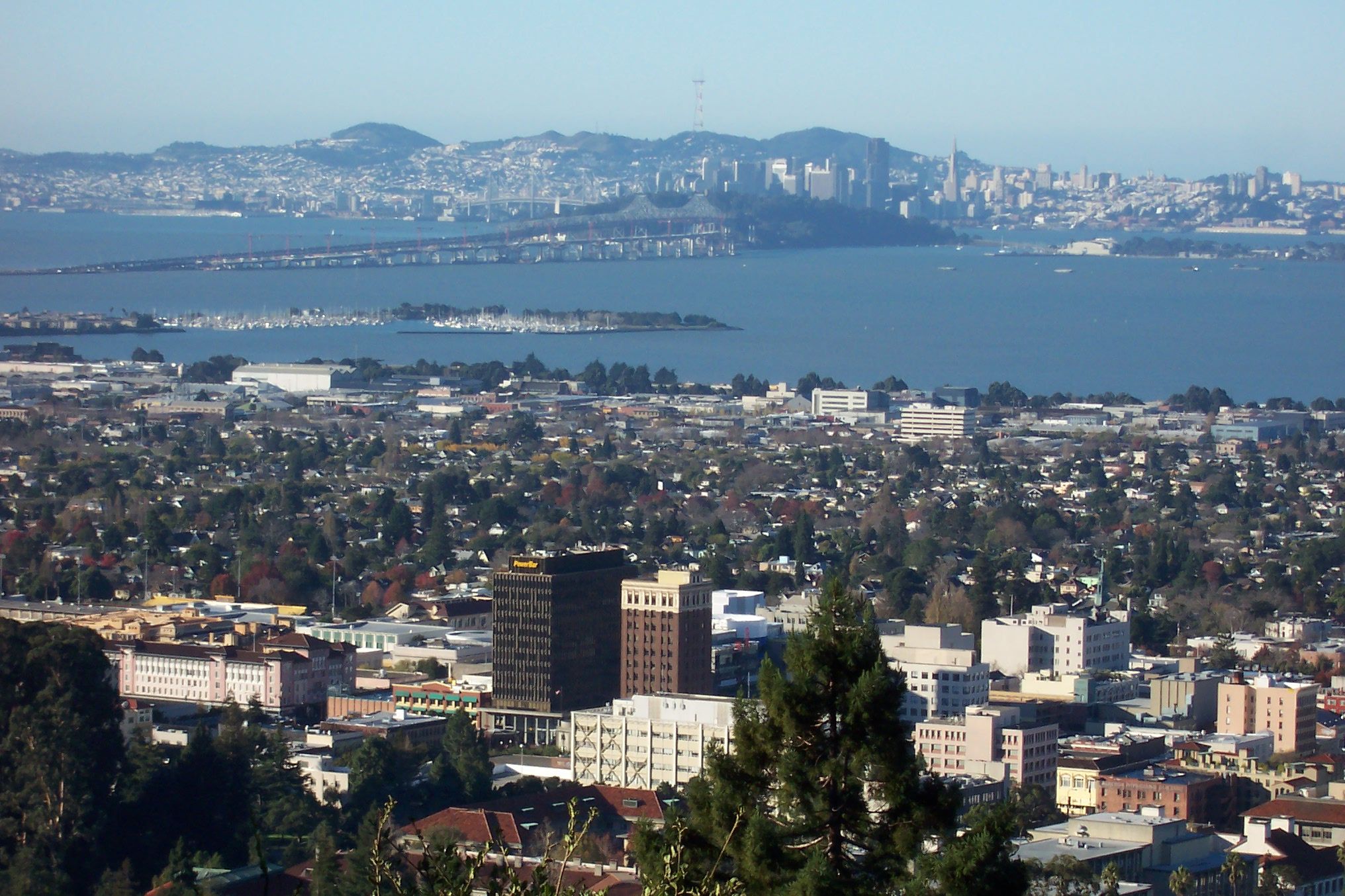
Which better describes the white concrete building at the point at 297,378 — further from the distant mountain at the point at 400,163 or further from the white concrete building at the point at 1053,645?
the distant mountain at the point at 400,163

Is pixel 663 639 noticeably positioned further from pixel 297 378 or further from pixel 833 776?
pixel 297 378

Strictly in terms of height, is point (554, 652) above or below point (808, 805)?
below

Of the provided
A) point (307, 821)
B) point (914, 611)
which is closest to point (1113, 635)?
point (914, 611)

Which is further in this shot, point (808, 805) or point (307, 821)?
point (307, 821)

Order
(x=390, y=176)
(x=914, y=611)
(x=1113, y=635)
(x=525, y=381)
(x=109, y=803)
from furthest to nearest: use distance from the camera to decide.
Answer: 1. (x=390, y=176)
2. (x=525, y=381)
3. (x=914, y=611)
4. (x=1113, y=635)
5. (x=109, y=803)

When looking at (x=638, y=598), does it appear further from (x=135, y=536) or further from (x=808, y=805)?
(x=808, y=805)

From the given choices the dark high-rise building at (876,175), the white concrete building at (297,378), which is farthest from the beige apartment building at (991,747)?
the dark high-rise building at (876,175)

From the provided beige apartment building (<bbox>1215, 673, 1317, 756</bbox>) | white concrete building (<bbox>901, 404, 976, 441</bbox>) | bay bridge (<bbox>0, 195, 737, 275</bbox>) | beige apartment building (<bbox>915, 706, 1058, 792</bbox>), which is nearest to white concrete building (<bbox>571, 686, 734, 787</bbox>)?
beige apartment building (<bbox>915, 706, 1058, 792</bbox>)

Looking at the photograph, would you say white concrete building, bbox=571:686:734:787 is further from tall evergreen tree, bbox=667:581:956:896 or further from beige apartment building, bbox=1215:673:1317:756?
tall evergreen tree, bbox=667:581:956:896
